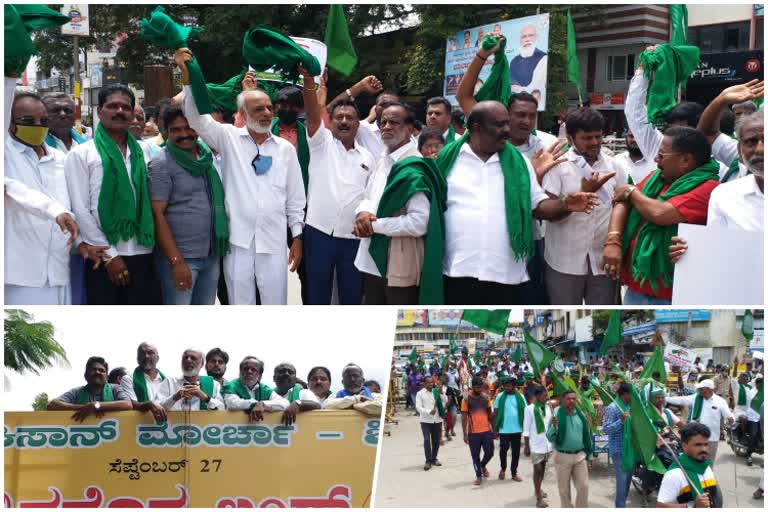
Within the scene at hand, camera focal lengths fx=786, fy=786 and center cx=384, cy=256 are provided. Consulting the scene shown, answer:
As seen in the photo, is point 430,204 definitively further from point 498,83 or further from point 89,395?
point 89,395

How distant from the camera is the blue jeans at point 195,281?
4.62 m

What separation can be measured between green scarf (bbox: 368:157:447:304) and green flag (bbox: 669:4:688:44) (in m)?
2.43

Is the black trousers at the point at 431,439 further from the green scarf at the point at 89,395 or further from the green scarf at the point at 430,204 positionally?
the green scarf at the point at 89,395

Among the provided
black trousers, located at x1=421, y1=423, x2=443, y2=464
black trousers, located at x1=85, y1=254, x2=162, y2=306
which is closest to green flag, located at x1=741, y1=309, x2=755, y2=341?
black trousers, located at x1=421, y1=423, x2=443, y2=464

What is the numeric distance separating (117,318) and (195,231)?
118 cm

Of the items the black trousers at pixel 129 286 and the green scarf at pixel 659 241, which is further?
the black trousers at pixel 129 286

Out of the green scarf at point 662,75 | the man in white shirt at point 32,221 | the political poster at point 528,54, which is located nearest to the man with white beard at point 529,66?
the political poster at point 528,54

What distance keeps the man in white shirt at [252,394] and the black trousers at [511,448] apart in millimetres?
969

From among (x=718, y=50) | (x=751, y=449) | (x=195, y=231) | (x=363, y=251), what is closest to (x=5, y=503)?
(x=195, y=231)

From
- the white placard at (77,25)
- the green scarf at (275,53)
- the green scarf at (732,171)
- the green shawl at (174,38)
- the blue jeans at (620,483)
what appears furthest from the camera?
the white placard at (77,25)

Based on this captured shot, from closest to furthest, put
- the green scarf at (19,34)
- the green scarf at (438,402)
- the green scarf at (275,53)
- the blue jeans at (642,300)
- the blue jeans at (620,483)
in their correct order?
the green scarf at (438,402), the blue jeans at (620,483), the green scarf at (19,34), the blue jeans at (642,300), the green scarf at (275,53)

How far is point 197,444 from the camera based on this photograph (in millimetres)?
3521

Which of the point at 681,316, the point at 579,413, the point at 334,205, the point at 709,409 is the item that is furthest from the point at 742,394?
the point at 334,205

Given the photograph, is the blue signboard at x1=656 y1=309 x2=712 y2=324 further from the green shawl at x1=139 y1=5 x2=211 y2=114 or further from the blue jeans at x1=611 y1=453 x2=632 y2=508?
the green shawl at x1=139 y1=5 x2=211 y2=114
